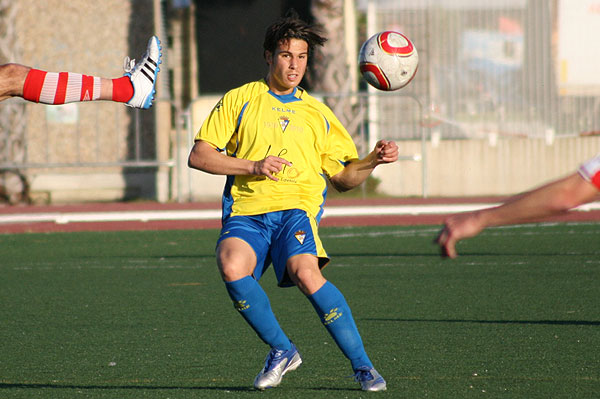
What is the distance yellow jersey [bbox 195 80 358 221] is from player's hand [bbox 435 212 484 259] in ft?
8.30

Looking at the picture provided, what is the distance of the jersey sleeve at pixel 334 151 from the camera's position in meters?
6.42

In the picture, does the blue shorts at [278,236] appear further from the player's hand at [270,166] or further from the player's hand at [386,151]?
the player's hand at [386,151]

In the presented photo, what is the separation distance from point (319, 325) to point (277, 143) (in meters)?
2.22

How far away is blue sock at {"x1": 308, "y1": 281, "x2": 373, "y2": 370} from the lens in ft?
19.2

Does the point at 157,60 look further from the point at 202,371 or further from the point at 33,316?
the point at 33,316

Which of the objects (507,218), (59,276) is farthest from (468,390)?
(59,276)

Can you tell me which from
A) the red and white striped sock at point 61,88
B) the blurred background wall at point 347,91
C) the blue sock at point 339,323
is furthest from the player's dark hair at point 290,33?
the blurred background wall at point 347,91

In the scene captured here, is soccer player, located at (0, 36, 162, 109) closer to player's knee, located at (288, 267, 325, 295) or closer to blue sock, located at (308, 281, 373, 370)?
player's knee, located at (288, 267, 325, 295)

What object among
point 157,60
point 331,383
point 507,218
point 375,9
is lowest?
point 331,383

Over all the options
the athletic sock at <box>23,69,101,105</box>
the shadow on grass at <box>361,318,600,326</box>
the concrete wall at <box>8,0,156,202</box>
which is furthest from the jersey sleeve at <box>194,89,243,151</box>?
the concrete wall at <box>8,0,156,202</box>

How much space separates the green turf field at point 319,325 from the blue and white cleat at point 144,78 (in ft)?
5.10

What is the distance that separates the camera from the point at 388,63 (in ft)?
23.2

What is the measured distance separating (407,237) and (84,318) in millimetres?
6655

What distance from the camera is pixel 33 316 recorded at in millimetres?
8633
